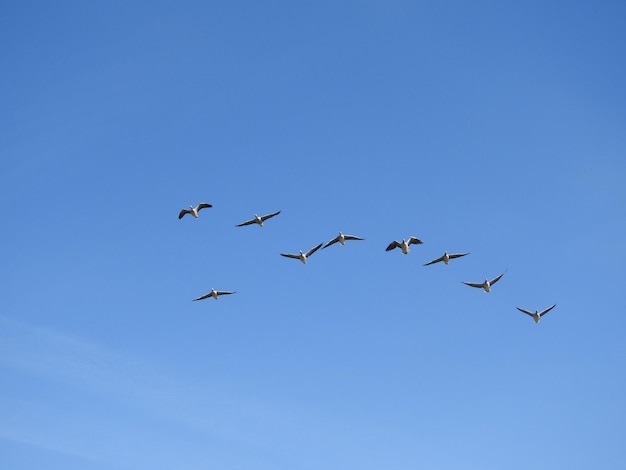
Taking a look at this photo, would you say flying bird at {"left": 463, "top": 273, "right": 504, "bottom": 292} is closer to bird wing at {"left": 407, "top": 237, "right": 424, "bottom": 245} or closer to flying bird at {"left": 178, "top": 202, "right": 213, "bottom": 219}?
bird wing at {"left": 407, "top": 237, "right": 424, "bottom": 245}

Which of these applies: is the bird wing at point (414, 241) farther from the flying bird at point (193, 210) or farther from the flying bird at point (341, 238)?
the flying bird at point (193, 210)

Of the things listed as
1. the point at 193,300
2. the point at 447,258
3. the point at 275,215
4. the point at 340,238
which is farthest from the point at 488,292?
the point at 193,300

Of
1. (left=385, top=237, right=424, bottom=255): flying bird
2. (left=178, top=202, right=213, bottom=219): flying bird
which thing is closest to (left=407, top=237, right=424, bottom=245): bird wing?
(left=385, top=237, right=424, bottom=255): flying bird

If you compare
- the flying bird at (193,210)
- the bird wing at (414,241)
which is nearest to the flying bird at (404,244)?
the bird wing at (414,241)

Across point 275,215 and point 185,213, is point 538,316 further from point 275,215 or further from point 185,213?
point 185,213

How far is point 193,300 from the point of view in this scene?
426 feet

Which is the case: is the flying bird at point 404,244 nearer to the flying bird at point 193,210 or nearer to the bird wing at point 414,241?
the bird wing at point 414,241

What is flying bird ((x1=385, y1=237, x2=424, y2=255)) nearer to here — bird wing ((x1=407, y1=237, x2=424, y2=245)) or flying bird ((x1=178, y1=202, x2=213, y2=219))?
bird wing ((x1=407, y1=237, x2=424, y2=245))

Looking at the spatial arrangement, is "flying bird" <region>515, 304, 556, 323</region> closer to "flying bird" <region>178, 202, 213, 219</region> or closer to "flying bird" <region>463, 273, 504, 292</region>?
"flying bird" <region>463, 273, 504, 292</region>

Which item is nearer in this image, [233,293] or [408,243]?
[408,243]

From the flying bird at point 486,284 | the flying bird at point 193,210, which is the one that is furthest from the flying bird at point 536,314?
the flying bird at point 193,210

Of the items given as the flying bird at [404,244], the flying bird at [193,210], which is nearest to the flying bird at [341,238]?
the flying bird at [404,244]

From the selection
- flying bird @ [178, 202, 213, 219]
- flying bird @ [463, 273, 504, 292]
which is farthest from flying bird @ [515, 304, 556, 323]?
flying bird @ [178, 202, 213, 219]

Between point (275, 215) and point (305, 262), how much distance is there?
8.11 meters
